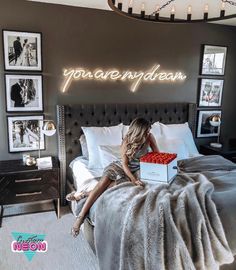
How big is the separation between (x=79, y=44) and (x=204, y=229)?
2.82 meters

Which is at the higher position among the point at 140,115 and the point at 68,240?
the point at 140,115

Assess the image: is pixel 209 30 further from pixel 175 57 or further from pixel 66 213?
pixel 66 213

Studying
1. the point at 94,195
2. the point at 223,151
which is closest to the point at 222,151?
the point at 223,151

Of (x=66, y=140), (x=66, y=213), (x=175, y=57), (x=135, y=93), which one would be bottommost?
(x=66, y=213)

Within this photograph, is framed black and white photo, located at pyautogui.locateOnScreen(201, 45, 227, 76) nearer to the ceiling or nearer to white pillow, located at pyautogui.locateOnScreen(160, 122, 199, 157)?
the ceiling

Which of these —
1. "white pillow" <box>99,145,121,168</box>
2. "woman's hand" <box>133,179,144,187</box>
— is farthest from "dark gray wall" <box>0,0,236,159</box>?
"woman's hand" <box>133,179,144,187</box>

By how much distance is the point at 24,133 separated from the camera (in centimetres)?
364

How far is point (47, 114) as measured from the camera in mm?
3738

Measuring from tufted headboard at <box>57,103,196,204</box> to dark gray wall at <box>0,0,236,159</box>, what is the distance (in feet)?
0.43

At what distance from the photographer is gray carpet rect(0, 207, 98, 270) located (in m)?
2.59

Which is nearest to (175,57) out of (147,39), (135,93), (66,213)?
(147,39)

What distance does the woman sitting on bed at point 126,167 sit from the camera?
263 centimetres

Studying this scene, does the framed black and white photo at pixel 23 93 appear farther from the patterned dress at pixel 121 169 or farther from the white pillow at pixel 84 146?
the patterned dress at pixel 121 169

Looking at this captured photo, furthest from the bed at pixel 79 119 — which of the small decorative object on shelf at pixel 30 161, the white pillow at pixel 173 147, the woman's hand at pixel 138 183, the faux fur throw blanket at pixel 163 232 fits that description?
the faux fur throw blanket at pixel 163 232
